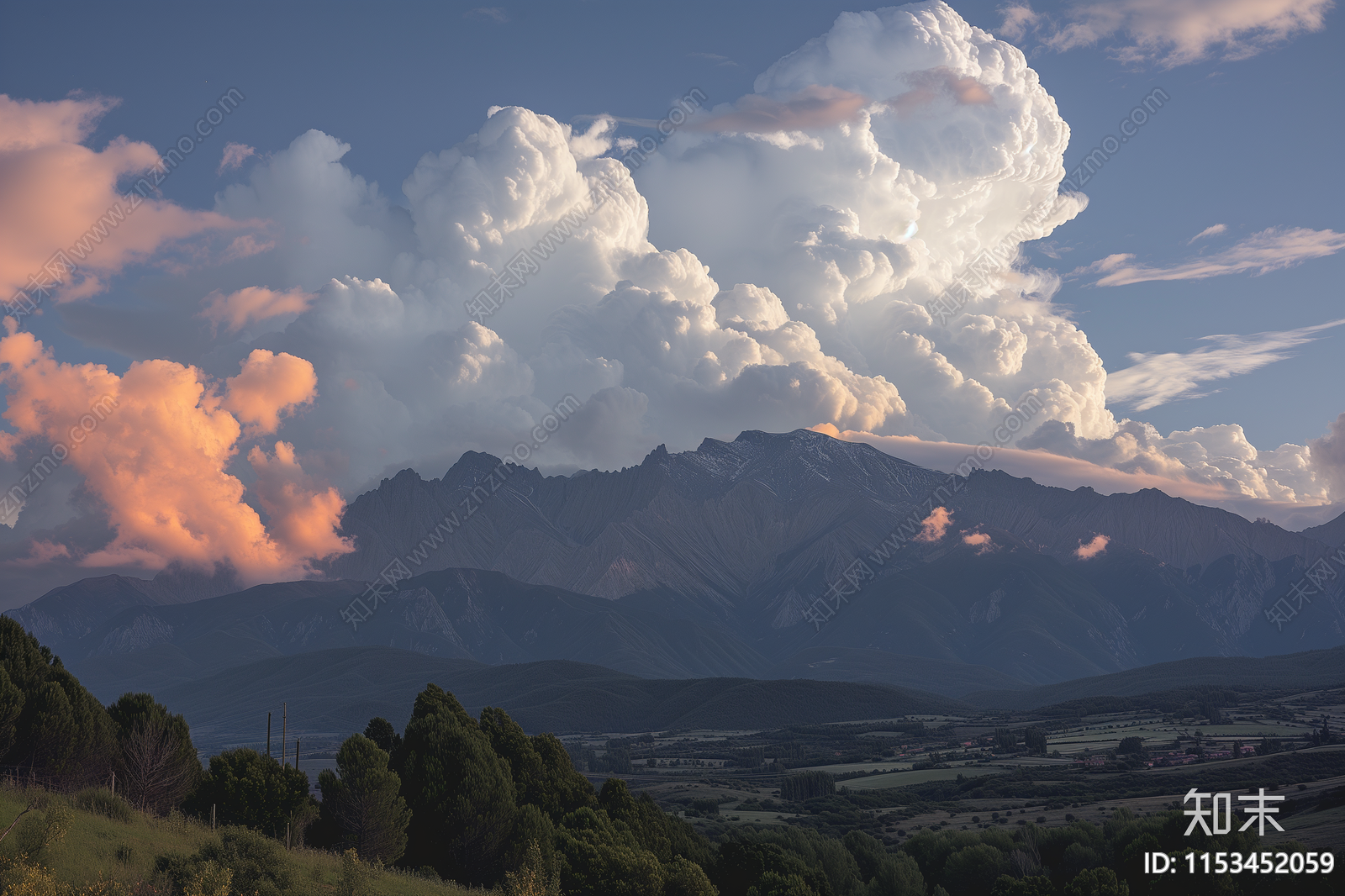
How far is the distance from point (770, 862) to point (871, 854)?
1470 inches

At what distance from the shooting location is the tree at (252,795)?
6219cm

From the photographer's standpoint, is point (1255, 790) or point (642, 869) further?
point (1255, 790)

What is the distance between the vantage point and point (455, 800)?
67625mm

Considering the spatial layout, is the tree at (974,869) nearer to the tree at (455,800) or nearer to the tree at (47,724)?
the tree at (455,800)

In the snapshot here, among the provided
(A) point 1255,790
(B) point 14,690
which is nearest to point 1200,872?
(B) point 14,690

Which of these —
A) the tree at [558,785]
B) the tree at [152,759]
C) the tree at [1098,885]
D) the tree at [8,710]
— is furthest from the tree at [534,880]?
the tree at [1098,885]

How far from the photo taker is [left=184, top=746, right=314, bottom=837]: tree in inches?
2448

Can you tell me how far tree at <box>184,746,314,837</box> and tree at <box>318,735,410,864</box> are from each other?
231cm

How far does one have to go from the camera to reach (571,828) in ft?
231

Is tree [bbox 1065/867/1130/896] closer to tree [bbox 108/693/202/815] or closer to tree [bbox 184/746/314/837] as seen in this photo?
tree [bbox 184/746/314/837]

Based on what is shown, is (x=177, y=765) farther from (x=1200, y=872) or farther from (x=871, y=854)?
(x=871, y=854)

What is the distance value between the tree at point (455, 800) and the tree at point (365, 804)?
3.58 meters

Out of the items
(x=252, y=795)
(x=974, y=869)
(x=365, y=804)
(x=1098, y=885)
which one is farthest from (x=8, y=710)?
(x=974, y=869)

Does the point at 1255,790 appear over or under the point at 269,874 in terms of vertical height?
under
